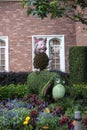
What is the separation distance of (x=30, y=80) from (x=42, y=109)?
1121 millimetres

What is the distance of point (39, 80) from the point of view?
957 cm

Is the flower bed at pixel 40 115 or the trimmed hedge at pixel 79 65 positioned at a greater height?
the trimmed hedge at pixel 79 65

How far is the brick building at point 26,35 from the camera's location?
2078cm

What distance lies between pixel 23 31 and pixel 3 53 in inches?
57.9

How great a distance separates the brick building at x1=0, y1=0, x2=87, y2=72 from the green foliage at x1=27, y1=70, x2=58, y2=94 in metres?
10.9

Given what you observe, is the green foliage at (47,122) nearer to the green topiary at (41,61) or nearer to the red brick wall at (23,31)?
the green topiary at (41,61)

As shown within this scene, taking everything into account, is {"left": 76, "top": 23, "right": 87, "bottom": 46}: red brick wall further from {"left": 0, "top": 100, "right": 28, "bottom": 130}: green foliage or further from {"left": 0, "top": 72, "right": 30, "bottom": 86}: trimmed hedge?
{"left": 0, "top": 100, "right": 28, "bottom": 130}: green foliage

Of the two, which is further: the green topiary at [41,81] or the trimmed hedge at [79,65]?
the trimmed hedge at [79,65]

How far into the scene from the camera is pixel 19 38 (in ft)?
68.5

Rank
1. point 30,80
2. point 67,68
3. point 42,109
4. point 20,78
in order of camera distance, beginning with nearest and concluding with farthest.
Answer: point 42,109 < point 30,80 < point 20,78 < point 67,68

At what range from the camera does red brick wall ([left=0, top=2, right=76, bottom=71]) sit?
20781 millimetres

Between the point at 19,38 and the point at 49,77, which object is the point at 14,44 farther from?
the point at 49,77

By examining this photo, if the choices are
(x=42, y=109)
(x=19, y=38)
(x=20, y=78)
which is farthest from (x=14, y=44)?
(x=42, y=109)

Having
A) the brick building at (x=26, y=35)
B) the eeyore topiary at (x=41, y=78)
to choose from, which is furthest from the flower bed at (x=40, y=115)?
the brick building at (x=26, y=35)
